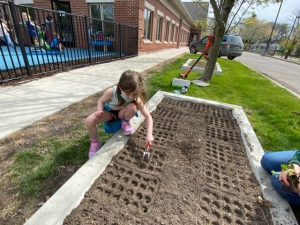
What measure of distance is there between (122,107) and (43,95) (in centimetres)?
224

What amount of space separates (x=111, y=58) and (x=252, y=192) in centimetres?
795

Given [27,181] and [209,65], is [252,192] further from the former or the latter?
[209,65]

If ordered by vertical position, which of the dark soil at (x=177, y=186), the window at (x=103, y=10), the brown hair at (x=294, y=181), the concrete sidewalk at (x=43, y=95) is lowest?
the concrete sidewalk at (x=43, y=95)

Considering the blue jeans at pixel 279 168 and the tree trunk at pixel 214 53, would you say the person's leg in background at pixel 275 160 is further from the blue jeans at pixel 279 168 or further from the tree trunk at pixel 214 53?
the tree trunk at pixel 214 53

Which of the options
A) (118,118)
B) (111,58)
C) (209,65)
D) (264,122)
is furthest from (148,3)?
(118,118)

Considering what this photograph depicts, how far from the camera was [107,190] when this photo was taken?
1.56 metres

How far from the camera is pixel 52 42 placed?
644cm

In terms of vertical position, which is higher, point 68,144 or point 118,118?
point 118,118

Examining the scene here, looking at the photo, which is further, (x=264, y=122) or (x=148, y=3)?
(x=148, y=3)

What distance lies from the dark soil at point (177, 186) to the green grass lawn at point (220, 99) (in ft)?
1.88

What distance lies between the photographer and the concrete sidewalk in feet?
9.31

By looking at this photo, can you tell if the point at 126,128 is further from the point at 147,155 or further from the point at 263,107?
the point at 263,107

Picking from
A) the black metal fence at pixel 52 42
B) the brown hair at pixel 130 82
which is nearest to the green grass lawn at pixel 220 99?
the brown hair at pixel 130 82

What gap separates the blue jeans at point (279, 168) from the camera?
1.60 metres
